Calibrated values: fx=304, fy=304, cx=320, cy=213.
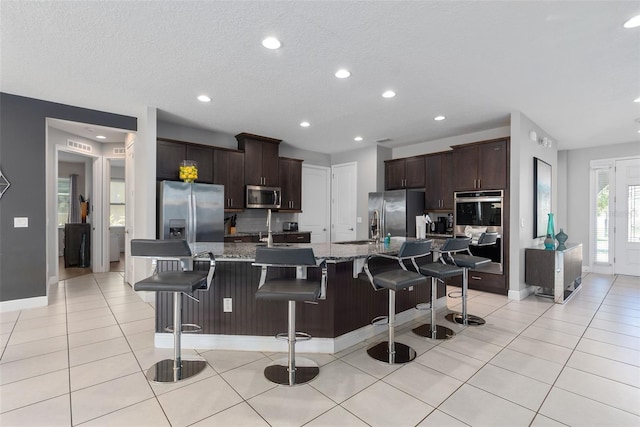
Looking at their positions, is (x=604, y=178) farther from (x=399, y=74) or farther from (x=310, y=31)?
(x=310, y=31)

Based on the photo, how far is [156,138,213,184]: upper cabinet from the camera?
467cm

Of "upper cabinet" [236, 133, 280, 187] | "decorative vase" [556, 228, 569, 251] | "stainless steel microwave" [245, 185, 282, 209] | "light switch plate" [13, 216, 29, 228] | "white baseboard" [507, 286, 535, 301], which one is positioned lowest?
"white baseboard" [507, 286, 535, 301]

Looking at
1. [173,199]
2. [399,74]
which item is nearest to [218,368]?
[173,199]

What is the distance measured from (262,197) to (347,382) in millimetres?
4040

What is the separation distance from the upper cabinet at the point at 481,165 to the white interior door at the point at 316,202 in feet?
9.89

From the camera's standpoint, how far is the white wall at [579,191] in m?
6.45

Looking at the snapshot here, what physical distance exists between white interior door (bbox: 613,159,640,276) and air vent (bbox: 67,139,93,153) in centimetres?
1028

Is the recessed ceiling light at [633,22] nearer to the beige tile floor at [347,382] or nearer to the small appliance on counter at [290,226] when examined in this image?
the beige tile floor at [347,382]

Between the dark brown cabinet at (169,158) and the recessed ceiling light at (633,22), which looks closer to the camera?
the recessed ceiling light at (633,22)

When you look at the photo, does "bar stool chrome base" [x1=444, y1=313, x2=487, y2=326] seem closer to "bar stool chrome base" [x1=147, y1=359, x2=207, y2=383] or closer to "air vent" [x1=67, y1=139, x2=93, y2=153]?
"bar stool chrome base" [x1=147, y1=359, x2=207, y2=383]

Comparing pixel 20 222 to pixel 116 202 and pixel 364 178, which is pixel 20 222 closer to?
pixel 116 202

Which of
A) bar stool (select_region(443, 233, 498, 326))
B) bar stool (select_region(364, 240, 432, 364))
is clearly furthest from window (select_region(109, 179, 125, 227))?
bar stool (select_region(443, 233, 498, 326))

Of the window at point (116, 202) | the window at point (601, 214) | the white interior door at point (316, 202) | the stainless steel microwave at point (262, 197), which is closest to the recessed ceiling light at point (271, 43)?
the stainless steel microwave at point (262, 197)

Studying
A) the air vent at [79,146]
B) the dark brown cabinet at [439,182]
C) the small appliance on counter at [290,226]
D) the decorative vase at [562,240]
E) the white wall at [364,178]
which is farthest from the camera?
the white wall at [364,178]
